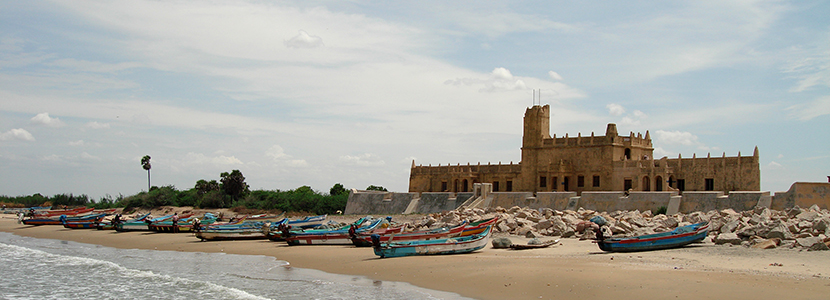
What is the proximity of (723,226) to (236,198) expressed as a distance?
4730cm

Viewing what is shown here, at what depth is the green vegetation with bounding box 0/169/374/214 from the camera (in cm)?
5175

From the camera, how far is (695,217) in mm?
24000

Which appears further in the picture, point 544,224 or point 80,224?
point 80,224

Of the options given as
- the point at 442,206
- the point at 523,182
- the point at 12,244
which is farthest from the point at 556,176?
the point at 12,244

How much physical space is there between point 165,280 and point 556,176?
30961 mm

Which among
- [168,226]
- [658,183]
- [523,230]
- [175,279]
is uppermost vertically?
[658,183]

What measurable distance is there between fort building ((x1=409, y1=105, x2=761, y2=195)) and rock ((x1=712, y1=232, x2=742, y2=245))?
17.2 meters

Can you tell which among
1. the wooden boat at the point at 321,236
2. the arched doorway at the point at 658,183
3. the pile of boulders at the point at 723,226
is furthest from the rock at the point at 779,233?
the arched doorway at the point at 658,183

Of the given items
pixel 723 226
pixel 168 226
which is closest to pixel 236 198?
pixel 168 226

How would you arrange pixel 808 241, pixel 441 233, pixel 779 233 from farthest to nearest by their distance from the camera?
pixel 441 233, pixel 779 233, pixel 808 241

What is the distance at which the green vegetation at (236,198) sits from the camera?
170 ft

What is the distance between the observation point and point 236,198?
5878 centimetres

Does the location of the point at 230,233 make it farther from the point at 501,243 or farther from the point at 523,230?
the point at 501,243

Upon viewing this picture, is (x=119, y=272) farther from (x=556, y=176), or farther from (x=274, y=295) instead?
(x=556, y=176)
